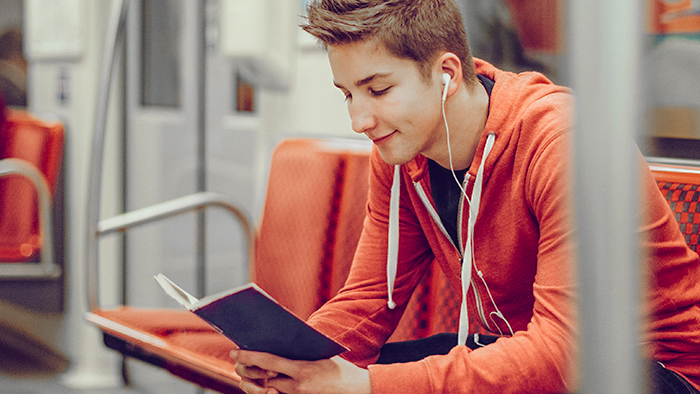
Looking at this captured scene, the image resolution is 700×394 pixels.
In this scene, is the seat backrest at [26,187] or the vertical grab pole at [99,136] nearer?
the vertical grab pole at [99,136]

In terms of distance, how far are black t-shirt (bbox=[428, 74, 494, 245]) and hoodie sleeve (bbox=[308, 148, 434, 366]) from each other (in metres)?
0.06

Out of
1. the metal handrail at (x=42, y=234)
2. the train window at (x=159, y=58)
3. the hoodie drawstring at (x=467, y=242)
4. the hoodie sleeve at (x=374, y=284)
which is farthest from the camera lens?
the train window at (x=159, y=58)

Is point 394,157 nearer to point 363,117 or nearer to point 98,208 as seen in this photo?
point 363,117

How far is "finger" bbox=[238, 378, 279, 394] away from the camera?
917 millimetres

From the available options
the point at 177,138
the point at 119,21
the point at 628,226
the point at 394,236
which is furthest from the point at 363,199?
the point at 177,138

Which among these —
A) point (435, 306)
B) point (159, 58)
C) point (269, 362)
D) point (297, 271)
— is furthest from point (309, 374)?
point (159, 58)

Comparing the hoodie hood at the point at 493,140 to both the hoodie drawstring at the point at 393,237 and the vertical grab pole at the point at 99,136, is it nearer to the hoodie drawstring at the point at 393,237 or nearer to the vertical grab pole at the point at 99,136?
the hoodie drawstring at the point at 393,237

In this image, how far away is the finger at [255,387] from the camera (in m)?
0.92

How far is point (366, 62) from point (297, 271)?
0.76m

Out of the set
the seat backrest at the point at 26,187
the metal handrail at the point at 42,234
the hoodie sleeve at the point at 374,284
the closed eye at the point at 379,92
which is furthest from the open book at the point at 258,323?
the seat backrest at the point at 26,187

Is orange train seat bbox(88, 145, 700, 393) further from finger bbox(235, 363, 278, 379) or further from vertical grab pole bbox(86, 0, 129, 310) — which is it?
finger bbox(235, 363, 278, 379)

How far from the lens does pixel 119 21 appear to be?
A: 187 cm

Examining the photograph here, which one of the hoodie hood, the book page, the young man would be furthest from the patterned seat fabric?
the book page

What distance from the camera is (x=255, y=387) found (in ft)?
3.07
